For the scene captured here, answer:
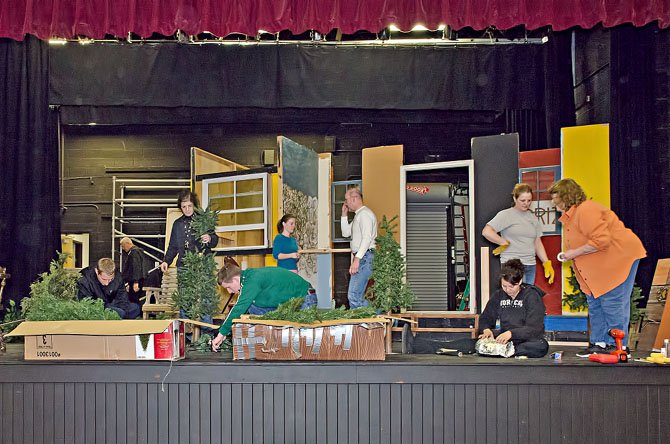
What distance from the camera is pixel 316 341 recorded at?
511 cm

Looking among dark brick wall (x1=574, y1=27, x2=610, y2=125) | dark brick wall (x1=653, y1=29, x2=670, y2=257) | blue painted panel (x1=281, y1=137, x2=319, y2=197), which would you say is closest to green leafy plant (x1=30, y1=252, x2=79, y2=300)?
blue painted panel (x1=281, y1=137, x2=319, y2=197)

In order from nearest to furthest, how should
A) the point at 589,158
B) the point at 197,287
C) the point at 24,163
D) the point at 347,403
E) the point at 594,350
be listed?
the point at 347,403, the point at 594,350, the point at 197,287, the point at 589,158, the point at 24,163

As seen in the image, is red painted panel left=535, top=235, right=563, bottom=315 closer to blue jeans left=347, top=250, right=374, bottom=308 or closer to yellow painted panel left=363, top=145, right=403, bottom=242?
yellow painted panel left=363, top=145, right=403, bottom=242

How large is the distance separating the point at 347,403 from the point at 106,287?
9.19 feet

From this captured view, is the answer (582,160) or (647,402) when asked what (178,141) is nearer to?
(582,160)

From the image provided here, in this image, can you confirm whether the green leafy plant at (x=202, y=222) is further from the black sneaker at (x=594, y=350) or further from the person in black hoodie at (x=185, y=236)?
the black sneaker at (x=594, y=350)

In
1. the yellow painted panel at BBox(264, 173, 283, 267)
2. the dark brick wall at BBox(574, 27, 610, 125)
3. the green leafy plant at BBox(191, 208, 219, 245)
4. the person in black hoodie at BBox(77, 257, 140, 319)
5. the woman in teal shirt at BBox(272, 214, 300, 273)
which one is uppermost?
the dark brick wall at BBox(574, 27, 610, 125)

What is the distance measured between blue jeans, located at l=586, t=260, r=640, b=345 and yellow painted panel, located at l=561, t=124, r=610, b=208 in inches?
88.4

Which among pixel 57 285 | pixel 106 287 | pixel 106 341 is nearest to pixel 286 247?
pixel 106 287

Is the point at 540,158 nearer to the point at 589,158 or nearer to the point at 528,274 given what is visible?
the point at 589,158

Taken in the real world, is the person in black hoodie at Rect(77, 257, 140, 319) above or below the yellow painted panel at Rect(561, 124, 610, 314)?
below

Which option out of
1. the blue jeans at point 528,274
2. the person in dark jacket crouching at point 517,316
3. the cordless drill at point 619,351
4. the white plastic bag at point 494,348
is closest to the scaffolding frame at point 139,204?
the blue jeans at point 528,274

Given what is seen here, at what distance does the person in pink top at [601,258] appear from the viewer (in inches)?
229

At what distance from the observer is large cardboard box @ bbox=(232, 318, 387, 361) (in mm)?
5086
